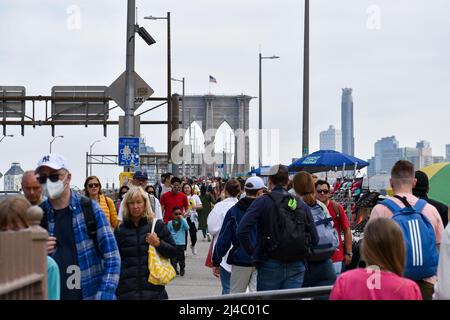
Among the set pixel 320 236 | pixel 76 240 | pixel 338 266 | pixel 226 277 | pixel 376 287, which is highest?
pixel 76 240

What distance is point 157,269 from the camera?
8.20 meters

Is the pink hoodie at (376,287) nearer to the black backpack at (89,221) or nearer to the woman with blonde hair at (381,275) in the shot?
the woman with blonde hair at (381,275)

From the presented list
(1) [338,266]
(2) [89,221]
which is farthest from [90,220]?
(1) [338,266]

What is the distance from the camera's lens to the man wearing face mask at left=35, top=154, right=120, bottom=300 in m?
6.55

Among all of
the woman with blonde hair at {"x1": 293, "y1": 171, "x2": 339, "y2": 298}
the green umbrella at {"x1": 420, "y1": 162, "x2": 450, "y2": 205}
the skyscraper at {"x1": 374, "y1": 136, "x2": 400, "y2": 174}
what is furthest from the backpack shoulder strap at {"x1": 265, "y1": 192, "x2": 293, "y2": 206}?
the skyscraper at {"x1": 374, "y1": 136, "x2": 400, "y2": 174}

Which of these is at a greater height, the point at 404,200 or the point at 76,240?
the point at 404,200

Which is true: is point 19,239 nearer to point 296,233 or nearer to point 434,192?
point 296,233

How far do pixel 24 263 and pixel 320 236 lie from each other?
585 centimetres

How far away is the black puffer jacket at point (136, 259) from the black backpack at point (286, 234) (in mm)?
1051

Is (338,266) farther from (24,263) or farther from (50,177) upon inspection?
(24,263)

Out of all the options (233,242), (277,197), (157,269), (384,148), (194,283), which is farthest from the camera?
(384,148)

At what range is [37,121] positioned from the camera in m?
38.7

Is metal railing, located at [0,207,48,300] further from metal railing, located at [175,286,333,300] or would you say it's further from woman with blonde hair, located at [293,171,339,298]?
woman with blonde hair, located at [293,171,339,298]

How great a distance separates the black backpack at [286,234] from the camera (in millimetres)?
8945
